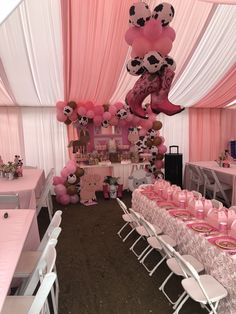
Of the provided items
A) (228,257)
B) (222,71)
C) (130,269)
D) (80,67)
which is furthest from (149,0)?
(130,269)

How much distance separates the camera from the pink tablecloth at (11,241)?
58.7 inches

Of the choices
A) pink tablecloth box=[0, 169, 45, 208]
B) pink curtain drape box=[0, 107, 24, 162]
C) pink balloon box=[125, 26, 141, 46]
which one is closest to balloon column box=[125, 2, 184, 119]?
pink balloon box=[125, 26, 141, 46]

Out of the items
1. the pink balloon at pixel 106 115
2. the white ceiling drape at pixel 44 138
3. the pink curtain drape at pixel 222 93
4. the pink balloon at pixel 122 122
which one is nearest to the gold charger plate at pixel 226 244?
the pink curtain drape at pixel 222 93

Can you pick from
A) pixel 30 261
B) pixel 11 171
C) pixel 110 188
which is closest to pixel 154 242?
pixel 30 261

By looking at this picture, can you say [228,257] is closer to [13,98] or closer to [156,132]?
[156,132]

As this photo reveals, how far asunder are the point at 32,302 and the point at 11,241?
1.64 feet

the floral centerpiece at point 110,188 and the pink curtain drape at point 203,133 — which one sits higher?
the pink curtain drape at point 203,133

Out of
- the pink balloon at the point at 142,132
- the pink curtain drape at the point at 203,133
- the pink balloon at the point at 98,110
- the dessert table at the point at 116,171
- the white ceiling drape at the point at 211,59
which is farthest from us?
the pink curtain drape at the point at 203,133

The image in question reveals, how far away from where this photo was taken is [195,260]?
236 centimetres

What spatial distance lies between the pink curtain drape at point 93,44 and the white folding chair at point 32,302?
9.11 feet

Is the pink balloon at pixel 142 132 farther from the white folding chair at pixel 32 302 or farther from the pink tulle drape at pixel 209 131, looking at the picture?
the white folding chair at pixel 32 302

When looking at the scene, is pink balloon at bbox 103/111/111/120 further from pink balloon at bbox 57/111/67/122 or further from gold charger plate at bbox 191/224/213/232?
gold charger plate at bbox 191/224/213/232

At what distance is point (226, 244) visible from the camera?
7.05ft

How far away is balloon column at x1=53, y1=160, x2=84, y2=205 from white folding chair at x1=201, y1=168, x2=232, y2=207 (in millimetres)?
2814
